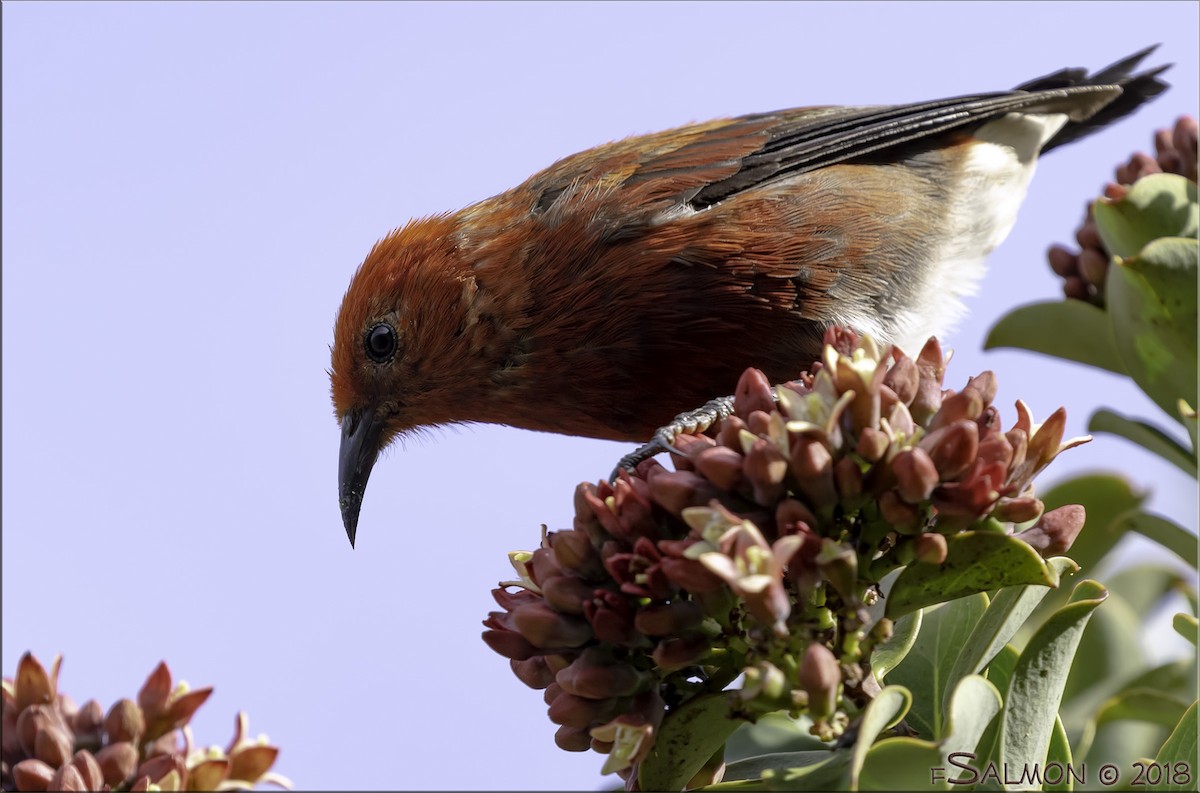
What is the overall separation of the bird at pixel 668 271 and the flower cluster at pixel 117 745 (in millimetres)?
1865

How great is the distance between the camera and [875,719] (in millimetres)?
1873

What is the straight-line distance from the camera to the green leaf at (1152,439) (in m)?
3.24

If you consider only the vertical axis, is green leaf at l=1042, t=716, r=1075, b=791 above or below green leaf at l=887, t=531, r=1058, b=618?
below

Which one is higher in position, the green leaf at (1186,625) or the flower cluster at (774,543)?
the flower cluster at (774,543)

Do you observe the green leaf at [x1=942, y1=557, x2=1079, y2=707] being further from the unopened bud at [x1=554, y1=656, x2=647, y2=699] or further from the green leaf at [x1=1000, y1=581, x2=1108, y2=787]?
the unopened bud at [x1=554, y1=656, x2=647, y2=699]

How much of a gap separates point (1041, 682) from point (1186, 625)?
61 cm

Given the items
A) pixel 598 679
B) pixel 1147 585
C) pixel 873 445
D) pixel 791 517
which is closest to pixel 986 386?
pixel 873 445

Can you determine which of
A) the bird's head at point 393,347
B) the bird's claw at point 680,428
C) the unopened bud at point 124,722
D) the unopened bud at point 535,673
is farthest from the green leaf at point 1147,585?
the unopened bud at point 124,722

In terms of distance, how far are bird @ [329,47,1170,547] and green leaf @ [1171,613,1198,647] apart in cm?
158

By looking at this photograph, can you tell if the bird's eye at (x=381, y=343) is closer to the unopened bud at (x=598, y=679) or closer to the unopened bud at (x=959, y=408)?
the unopened bud at (x=598, y=679)

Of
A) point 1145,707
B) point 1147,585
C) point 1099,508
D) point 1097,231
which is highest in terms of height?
point 1097,231

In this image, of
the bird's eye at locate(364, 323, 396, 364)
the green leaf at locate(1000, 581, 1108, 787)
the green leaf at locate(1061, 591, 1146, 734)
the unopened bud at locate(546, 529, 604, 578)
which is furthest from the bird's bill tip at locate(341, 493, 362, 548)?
the green leaf at locate(1000, 581, 1108, 787)

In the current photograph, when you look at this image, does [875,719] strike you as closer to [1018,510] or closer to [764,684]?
[764,684]

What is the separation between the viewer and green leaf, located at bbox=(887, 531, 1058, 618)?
6.94 ft
